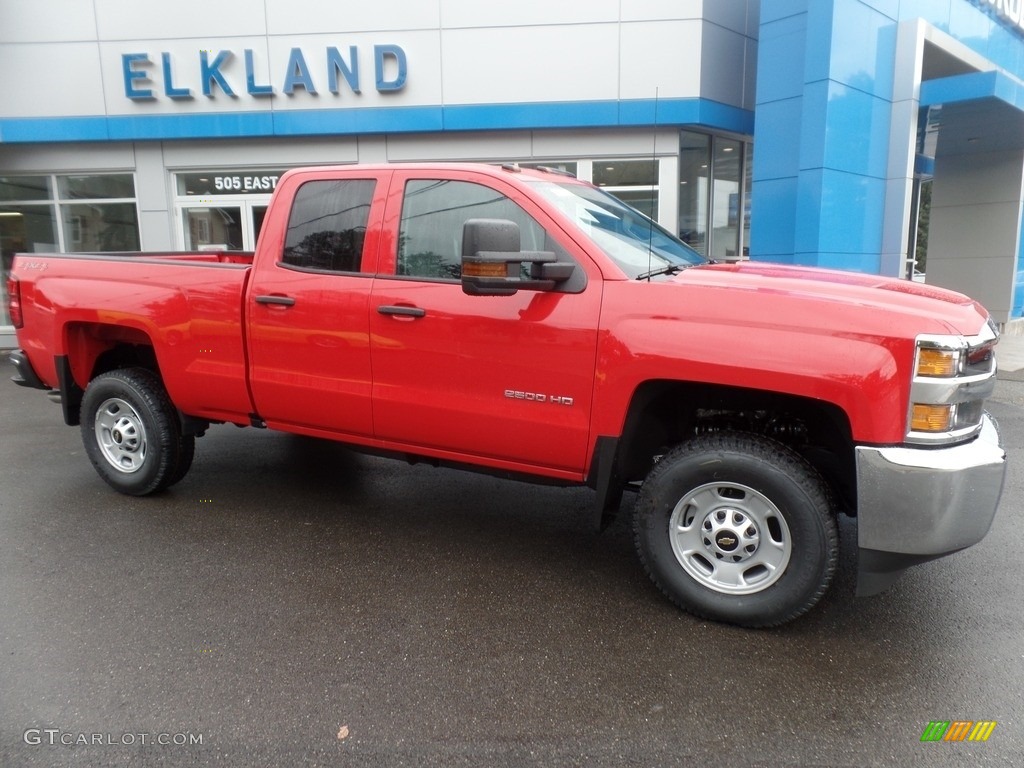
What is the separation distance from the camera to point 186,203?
13.0 metres

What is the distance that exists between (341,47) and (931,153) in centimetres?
1067

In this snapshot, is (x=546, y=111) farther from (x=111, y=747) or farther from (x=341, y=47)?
(x=111, y=747)

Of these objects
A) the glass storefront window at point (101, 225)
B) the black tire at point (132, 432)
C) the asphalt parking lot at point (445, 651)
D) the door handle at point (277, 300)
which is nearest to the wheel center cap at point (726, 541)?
the asphalt parking lot at point (445, 651)

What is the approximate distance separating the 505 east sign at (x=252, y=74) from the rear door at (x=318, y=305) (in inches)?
338

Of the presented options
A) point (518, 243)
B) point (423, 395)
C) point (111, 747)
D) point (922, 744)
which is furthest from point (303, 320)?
point (922, 744)

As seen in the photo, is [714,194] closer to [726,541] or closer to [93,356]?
[93,356]

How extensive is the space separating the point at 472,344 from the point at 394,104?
9.65m

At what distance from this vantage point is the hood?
2.98 metres

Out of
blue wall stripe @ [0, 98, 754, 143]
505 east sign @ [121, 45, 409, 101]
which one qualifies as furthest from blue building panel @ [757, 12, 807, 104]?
505 east sign @ [121, 45, 409, 101]

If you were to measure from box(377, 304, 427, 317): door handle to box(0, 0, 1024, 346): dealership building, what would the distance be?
840 centimetres

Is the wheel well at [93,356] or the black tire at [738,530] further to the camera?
the wheel well at [93,356]

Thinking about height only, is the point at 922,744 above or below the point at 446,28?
below

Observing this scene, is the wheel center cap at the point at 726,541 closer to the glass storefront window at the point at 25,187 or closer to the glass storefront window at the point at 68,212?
the glass storefront window at the point at 68,212

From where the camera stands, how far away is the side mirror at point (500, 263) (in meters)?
3.22
